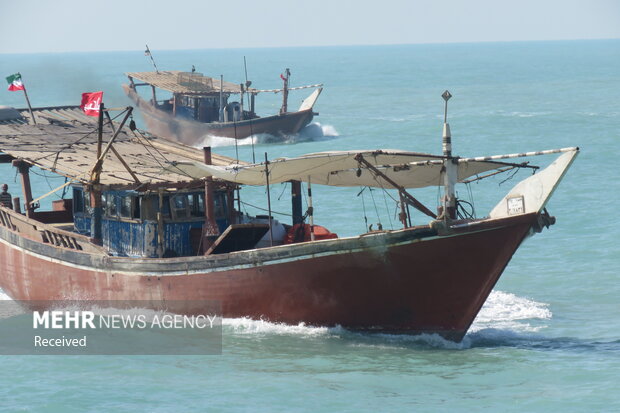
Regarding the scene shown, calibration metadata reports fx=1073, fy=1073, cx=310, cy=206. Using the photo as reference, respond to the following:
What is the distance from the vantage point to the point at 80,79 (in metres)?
77.3

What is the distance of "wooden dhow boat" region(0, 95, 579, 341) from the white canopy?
5cm

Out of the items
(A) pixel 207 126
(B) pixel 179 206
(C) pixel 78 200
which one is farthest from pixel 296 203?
(A) pixel 207 126

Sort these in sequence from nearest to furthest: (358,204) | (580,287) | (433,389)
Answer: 1. (433,389)
2. (580,287)
3. (358,204)

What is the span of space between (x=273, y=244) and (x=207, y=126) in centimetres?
4472

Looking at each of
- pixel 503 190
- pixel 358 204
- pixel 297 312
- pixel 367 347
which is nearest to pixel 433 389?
pixel 367 347

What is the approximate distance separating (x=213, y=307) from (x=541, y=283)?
437 inches

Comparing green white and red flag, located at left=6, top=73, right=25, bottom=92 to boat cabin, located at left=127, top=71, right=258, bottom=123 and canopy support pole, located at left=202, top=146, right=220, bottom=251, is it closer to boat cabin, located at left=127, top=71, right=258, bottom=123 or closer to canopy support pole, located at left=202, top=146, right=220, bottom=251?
canopy support pole, located at left=202, top=146, right=220, bottom=251

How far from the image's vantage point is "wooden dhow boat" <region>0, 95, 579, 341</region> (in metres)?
23.3

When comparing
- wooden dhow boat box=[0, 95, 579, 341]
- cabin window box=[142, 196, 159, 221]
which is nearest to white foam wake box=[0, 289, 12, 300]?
wooden dhow boat box=[0, 95, 579, 341]

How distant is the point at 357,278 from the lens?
79.0 ft

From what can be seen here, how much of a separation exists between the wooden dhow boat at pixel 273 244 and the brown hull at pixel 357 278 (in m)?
0.03

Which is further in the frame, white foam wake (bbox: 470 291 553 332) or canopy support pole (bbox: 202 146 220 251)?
white foam wake (bbox: 470 291 553 332)

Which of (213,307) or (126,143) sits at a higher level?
(126,143)

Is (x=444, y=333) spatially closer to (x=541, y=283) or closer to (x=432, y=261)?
(x=432, y=261)
